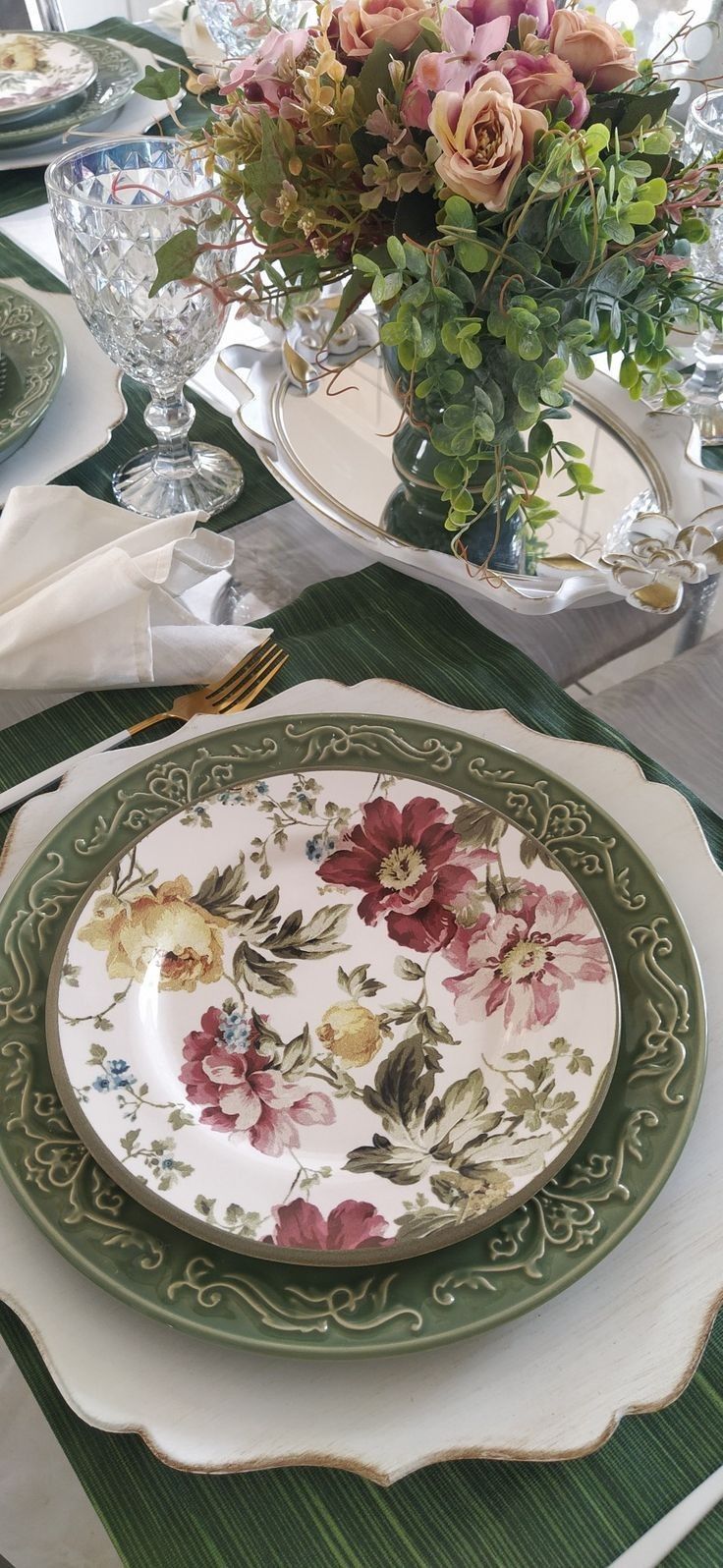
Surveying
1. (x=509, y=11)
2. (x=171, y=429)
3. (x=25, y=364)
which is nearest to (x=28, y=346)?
(x=25, y=364)

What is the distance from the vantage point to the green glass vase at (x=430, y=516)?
0.76 meters

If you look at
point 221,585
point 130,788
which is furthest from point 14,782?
point 221,585

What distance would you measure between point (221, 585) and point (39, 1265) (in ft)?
1.52

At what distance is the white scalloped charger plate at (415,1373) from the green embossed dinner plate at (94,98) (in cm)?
112

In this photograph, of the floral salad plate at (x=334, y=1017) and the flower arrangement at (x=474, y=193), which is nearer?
the floral salad plate at (x=334, y=1017)

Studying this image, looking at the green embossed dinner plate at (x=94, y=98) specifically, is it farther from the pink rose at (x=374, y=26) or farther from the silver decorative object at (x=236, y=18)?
the pink rose at (x=374, y=26)

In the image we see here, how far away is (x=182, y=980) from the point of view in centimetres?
52

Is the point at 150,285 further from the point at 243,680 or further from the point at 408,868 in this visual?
the point at 408,868

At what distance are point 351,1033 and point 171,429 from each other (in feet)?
1.59

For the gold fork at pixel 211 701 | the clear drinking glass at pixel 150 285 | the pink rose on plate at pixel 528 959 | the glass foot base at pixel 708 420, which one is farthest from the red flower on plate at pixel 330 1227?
the glass foot base at pixel 708 420

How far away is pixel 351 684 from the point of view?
684 millimetres

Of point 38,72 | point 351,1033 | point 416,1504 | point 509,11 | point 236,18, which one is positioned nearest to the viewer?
point 416,1504

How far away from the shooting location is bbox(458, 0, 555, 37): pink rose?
61 cm

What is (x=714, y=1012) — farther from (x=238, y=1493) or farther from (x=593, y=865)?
(x=238, y=1493)
